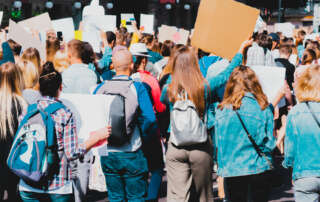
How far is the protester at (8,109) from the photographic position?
193 inches

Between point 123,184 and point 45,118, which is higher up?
point 45,118

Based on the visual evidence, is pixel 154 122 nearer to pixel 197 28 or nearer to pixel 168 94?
pixel 168 94

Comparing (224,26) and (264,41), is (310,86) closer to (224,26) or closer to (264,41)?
(224,26)

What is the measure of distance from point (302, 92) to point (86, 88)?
8.18 ft

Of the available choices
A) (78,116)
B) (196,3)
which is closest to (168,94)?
(78,116)

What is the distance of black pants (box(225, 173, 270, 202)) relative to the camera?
489 centimetres

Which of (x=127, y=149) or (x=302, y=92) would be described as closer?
(x=302, y=92)

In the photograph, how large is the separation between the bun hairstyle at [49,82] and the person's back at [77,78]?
6.22 feet

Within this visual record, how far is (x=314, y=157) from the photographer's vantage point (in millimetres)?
4633

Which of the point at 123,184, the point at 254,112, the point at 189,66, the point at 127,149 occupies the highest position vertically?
the point at 189,66

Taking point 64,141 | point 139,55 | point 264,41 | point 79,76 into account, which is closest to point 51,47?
point 79,76

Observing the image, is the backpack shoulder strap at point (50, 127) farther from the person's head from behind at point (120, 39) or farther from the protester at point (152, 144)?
the person's head from behind at point (120, 39)

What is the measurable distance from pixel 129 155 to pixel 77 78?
4.84 feet

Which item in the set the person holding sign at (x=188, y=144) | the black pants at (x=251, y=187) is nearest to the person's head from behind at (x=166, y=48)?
the person holding sign at (x=188, y=144)
